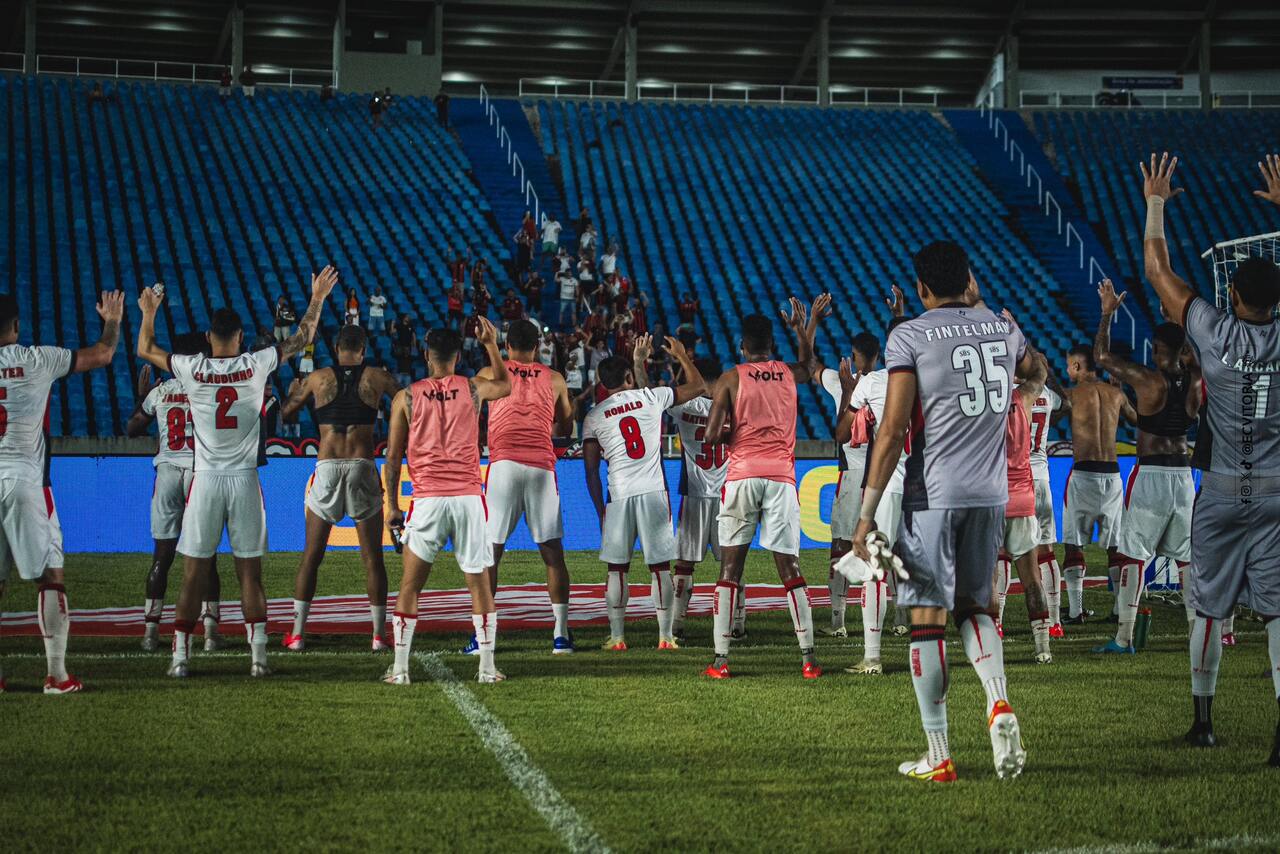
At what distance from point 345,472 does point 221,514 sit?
4.44ft

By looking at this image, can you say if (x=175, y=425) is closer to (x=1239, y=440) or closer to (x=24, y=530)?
(x=24, y=530)

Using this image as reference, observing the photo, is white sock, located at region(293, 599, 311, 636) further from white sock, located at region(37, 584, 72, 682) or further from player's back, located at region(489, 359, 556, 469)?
white sock, located at region(37, 584, 72, 682)

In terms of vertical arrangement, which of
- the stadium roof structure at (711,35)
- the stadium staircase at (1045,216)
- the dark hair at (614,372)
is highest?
the stadium roof structure at (711,35)

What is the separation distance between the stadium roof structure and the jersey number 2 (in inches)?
1255

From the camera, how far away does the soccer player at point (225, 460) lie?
8484 mm

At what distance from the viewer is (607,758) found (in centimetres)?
606

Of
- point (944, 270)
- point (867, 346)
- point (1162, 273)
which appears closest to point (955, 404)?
point (944, 270)

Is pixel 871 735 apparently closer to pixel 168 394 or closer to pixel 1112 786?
pixel 1112 786

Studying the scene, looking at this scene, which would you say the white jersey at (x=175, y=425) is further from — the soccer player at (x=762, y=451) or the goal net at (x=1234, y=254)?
the goal net at (x=1234, y=254)

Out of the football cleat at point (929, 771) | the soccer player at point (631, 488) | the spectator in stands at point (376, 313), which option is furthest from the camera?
the spectator in stands at point (376, 313)

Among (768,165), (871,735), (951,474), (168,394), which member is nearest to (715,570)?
(168,394)

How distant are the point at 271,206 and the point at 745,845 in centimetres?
2862

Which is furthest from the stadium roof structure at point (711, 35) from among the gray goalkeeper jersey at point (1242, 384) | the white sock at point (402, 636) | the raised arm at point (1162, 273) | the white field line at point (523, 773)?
the gray goalkeeper jersey at point (1242, 384)

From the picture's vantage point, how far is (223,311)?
8.71 m
